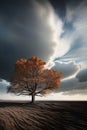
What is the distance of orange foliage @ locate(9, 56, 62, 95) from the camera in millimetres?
25234

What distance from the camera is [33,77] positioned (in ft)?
85.1

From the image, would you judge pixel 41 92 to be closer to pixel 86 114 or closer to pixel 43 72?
pixel 43 72

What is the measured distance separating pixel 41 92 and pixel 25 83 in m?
2.93

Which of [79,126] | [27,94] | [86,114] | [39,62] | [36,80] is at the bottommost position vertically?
[79,126]

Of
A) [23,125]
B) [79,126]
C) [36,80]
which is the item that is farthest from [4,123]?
[36,80]

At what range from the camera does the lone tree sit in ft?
82.8

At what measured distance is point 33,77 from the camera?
25953 millimetres

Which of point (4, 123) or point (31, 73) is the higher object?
point (31, 73)

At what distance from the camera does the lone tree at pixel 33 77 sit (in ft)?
82.8

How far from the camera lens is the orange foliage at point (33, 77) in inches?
993

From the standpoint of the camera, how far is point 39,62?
85.6 feet

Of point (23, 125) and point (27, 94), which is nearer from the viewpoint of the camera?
point (23, 125)

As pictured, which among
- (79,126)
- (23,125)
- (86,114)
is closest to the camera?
(79,126)

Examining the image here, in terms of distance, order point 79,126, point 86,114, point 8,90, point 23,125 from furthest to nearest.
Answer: point 8,90
point 86,114
point 23,125
point 79,126
